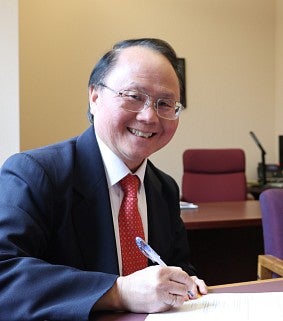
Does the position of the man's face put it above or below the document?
above

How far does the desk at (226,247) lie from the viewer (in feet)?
7.76

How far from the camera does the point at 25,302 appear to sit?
2.47 ft

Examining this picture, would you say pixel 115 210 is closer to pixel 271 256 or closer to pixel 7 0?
pixel 271 256

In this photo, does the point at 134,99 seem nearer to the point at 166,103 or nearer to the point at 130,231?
the point at 166,103

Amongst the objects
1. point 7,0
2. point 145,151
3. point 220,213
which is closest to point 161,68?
point 145,151

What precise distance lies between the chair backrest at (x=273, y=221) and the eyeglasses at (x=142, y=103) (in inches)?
32.0

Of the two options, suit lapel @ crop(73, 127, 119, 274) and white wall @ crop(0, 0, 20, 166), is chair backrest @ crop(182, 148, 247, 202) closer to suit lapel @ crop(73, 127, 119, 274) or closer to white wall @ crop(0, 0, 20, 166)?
white wall @ crop(0, 0, 20, 166)

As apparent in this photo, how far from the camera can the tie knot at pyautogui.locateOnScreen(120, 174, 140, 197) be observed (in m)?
1.11

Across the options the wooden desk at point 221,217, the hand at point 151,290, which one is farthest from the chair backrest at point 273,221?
the hand at point 151,290

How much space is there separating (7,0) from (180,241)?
91.0 inches

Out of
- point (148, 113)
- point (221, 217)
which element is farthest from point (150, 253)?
point (221, 217)

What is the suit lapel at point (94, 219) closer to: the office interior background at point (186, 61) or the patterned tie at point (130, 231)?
the patterned tie at point (130, 231)

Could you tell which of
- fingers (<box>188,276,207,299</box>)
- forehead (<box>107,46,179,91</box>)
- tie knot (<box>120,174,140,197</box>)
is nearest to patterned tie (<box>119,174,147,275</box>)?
tie knot (<box>120,174,140,197</box>)

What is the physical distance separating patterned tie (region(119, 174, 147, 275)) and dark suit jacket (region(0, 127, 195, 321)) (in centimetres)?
6
